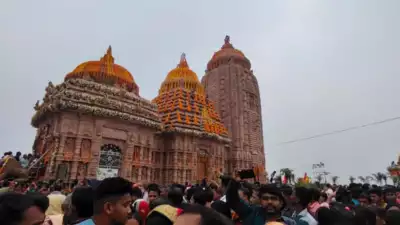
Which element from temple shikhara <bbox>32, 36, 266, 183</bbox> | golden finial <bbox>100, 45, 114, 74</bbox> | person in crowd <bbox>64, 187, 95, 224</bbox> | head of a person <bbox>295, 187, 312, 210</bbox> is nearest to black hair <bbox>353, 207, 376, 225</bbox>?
head of a person <bbox>295, 187, 312, 210</bbox>

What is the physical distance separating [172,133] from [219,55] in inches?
773

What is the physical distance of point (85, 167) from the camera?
18.7 meters

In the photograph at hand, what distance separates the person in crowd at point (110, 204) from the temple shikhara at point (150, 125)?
56.9 ft

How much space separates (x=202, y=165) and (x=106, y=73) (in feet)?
48.9

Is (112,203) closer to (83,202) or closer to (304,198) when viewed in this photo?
(83,202)

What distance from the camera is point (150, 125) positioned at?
23359 mm

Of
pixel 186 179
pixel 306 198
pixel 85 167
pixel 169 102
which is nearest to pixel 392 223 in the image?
pixel 306 198

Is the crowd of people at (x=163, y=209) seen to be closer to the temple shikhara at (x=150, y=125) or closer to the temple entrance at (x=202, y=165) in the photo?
the temple shikhara at (x=150, y=125)

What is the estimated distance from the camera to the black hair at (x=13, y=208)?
2289mm

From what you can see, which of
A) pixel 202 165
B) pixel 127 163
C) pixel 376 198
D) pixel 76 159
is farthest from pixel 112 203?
pixel 202 165

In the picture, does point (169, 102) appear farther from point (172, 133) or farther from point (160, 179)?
point (160, 179)

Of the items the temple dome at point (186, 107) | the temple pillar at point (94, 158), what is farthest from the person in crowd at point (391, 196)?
the temple dome at point (186, 107)

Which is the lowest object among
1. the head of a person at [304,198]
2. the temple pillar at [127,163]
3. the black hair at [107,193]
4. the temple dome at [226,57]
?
the head of a person at [304,198]

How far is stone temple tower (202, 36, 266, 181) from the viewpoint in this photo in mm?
34281
